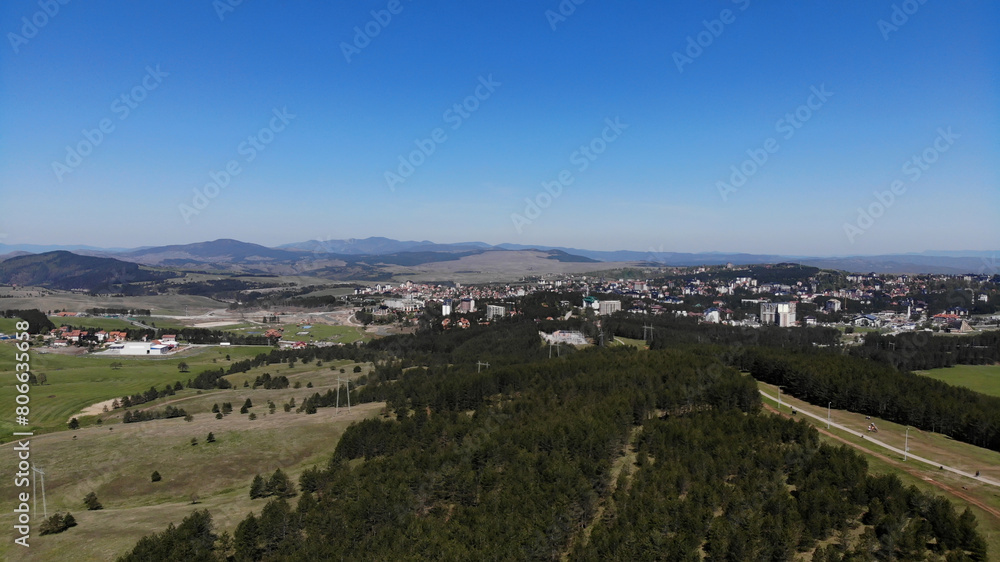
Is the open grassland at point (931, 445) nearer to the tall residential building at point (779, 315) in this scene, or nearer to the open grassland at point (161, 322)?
the tall residential building at point (779, 315)

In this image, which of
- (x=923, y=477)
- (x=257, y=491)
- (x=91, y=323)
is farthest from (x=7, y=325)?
(x=923, y=477)

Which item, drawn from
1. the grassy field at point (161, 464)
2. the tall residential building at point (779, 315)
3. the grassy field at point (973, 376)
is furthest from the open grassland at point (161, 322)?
the grassy field at point (973, 376)

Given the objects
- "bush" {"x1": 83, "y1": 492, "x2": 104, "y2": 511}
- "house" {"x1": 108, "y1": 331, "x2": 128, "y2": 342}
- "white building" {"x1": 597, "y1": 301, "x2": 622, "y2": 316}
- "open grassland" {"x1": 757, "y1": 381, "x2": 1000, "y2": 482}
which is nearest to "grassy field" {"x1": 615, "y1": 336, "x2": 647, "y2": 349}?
"white building" {"x1": 597, "y1": 301, "x2": 622, "y2": 316}

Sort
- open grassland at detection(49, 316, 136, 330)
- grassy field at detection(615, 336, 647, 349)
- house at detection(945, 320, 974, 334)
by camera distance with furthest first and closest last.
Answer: open grassland at detection(49, 316, 136, 330)
house at detection(945, 320, 974, 334)
grassy field at detection(615, 336, 647, 349)

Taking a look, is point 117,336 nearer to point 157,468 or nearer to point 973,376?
point 157,468

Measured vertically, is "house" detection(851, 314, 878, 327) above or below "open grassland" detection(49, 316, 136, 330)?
below

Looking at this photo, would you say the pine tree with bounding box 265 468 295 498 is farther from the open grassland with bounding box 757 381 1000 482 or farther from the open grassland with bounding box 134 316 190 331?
the open grassland with bounding box 134 316 190 331

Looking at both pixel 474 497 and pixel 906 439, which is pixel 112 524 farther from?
pixel 906 439
